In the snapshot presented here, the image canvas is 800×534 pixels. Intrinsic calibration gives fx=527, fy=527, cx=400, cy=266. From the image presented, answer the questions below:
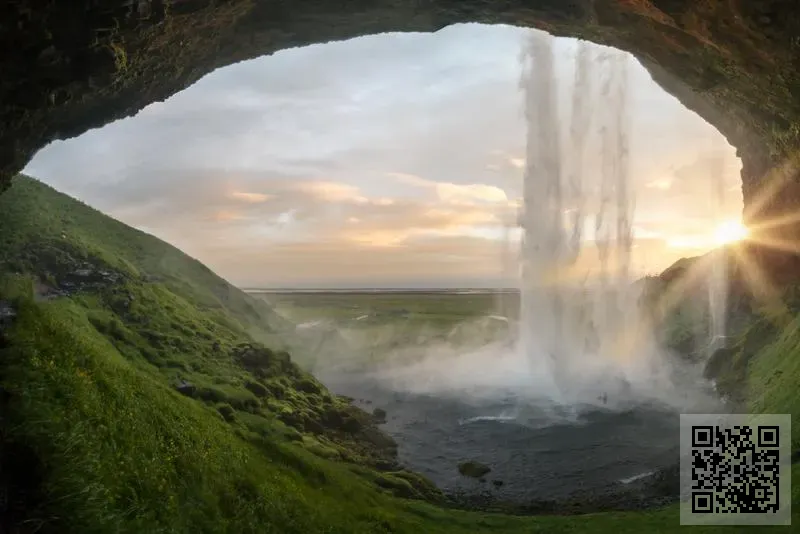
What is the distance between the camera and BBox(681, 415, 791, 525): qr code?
24000 mm

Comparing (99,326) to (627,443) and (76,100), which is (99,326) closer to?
(76,100)

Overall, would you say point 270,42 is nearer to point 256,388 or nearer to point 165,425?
point 165,425

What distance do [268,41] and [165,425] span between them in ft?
81.6

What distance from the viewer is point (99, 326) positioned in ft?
123

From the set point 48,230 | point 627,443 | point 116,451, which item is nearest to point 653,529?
point 627,443

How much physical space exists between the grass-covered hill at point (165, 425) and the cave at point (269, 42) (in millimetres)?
9508

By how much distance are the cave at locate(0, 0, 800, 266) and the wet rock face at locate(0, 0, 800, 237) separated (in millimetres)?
72

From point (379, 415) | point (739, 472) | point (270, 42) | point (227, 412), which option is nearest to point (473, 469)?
point (739, 472)

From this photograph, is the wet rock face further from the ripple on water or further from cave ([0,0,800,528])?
the ripple on water

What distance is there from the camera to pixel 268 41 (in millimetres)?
34906

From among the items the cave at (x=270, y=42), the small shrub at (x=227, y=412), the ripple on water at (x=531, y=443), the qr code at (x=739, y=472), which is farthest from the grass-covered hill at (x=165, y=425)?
the ripple on water at (x=531, y=443)

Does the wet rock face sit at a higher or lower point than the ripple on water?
higher

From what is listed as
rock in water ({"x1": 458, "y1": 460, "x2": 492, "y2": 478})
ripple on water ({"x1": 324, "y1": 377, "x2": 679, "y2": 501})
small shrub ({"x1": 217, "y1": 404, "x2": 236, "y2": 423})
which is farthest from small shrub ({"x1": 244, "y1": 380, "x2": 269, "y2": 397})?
rock in water ({"x1": 458, "y1": 460, "x2": 492, "y2": 478})

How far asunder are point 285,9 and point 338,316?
477 ft
